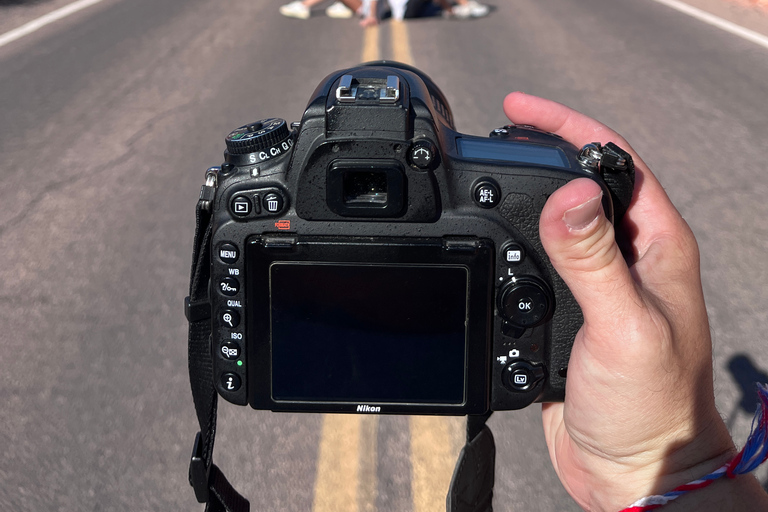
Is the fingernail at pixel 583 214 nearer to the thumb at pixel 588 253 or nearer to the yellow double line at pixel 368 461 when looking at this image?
the thumb at pixel 588 253

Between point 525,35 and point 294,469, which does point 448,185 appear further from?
point 525,35

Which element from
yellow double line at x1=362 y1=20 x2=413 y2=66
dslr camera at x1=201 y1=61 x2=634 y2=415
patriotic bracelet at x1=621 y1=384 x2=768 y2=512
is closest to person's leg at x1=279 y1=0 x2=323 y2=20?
yellow double line at x1=362 y1=20 x2=413 y2=66

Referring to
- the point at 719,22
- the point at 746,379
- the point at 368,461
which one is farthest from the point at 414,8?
the point at 368,461

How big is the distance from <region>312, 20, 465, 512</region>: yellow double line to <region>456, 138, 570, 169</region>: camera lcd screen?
128 centimetres

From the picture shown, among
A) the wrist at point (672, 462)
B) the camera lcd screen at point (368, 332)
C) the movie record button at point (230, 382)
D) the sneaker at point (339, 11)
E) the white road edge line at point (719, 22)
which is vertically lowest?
the white road edge line at point (719, 22)

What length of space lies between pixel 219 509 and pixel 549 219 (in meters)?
1.28

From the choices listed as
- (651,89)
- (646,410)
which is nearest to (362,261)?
(646,410)

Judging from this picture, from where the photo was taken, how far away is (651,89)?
271 inches

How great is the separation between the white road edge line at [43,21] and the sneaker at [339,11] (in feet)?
10.4

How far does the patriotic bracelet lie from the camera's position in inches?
66.4

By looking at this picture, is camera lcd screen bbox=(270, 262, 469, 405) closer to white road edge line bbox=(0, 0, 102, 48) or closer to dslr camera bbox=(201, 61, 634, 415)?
dslr camera bbox=(201, 61, 634, 415)

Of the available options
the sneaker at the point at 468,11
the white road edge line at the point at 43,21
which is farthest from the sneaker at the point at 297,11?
the white road edge line at the point at 43,21

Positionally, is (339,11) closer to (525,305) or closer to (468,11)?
(468,11)

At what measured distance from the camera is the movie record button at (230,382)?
1.93 meters
